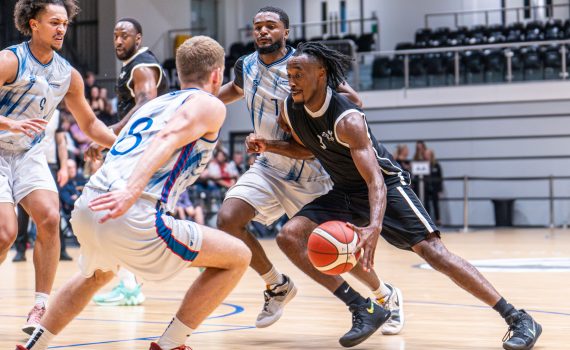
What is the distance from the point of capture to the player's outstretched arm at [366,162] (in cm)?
451

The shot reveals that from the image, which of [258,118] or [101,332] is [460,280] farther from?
[101,332]

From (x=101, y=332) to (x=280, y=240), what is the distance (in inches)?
48.4

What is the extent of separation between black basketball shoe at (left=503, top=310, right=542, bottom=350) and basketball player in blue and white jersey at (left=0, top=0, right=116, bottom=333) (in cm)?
244

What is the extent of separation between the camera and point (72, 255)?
487 inches

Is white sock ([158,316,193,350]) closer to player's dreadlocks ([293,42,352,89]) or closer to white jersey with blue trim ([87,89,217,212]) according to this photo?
white jersey with blue trim ([87,89,217,212])

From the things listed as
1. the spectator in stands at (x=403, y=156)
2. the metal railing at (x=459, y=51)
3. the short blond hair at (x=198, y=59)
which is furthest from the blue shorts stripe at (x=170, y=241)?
the spectator in stands at (x=403, y=156)

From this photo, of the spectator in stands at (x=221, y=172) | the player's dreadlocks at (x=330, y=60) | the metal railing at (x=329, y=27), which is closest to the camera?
the player's dreadlocks at (x=330, y=60)

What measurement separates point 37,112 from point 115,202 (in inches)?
77.3

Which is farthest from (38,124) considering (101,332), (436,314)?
(436,314)

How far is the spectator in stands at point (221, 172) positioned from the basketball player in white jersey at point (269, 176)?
9540 millimetres

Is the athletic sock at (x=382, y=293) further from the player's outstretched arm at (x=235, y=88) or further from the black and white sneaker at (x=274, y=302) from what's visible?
the player's outstretched arm at (x=235, y=88)

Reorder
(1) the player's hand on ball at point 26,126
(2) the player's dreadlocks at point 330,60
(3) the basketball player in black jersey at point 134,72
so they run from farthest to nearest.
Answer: (3) the basketball player in black jersey at point 134,72 < (2) the player's dreadlocks at point 330,60 < (1) the player's hand on ball at point 26,126

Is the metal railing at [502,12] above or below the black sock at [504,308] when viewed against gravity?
above

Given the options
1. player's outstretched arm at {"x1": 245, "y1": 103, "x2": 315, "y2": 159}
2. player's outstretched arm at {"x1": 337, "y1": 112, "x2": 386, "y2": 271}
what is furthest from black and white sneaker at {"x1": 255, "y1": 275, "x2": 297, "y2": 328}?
player's outstretched arm at {"x1": 337, "y1": 112, "x2": 386, "y2": 271}
